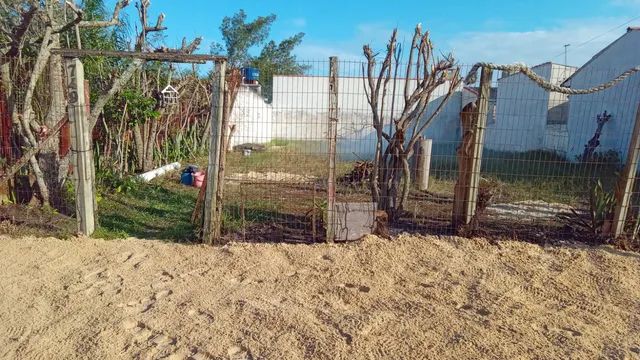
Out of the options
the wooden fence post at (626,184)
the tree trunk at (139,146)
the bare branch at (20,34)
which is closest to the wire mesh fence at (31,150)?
the bare branch at (20,34)

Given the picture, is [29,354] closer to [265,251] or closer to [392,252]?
[265,251]

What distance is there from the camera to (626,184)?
5434 millimetres

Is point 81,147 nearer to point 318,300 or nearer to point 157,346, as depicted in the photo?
point 157,346

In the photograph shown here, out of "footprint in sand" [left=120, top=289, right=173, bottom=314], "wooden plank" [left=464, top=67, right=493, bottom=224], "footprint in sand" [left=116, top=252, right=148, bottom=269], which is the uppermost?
"wooden plank" [left=464, top=67, right=493, bottom=224]

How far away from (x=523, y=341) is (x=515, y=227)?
288cm

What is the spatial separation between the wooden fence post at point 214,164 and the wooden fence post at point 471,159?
3.01 metres

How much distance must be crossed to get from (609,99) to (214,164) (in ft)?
38.5

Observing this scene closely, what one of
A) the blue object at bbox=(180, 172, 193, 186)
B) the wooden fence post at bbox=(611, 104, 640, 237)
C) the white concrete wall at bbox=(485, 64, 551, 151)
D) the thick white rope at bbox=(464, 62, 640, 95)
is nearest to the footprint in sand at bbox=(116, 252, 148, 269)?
the blue object at bbox=(180, 172, 193, 186)

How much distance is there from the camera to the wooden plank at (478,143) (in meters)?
5.36

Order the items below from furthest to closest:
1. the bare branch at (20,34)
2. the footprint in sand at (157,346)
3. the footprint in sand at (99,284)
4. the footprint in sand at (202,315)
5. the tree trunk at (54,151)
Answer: the tree trunk at (54,151) → the bare branch at (20,34) → the footprint in sand at (99,284) → the footprint in sand at (202,315) → the footprint in sand at (157,346)

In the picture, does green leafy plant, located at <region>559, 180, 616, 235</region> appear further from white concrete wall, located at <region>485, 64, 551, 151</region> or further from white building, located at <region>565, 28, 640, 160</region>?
white building, located at <region>565, 28, 640, 160</region>

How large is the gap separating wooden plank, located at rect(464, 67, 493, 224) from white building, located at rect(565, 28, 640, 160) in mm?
7237

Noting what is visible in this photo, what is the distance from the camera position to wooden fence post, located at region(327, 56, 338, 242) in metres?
5.00

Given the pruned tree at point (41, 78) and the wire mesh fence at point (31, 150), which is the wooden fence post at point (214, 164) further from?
the wire mesh fence at point (31, 150)
